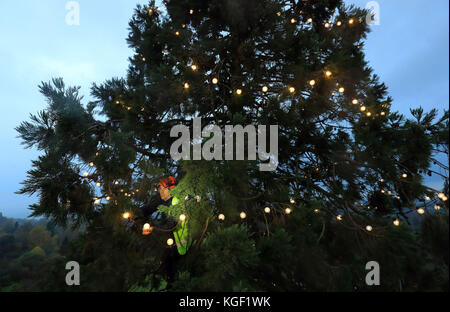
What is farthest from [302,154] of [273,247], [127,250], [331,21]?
[331,21]

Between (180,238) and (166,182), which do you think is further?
(166,182)

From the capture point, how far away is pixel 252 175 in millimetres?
2127

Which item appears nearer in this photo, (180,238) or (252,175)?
(180,238)

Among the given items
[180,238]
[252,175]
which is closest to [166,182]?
[180,238]

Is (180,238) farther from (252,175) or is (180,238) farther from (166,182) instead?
(252,175)

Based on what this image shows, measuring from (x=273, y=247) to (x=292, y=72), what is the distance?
2529mm

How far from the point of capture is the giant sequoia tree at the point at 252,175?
4.53ft

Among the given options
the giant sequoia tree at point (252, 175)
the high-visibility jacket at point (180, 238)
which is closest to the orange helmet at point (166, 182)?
the giant sequoia tree at point (252, 175)

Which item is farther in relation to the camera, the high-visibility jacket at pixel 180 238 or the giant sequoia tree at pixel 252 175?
the high-visibility jacket at pixel 180 238

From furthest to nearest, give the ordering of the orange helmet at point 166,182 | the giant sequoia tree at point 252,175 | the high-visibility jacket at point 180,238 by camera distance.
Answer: the orange helmet at point 166,182 < the high-visibility jacket at point 180,238 < the giant sequoia tree at point 252,175

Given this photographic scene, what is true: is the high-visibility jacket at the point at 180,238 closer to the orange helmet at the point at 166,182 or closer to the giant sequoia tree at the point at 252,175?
the giant sequoia tree at the point at 252,175

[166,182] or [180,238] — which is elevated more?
[166,182]

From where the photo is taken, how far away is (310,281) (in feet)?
4.79

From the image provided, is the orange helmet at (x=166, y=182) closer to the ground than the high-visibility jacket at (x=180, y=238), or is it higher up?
higher up
